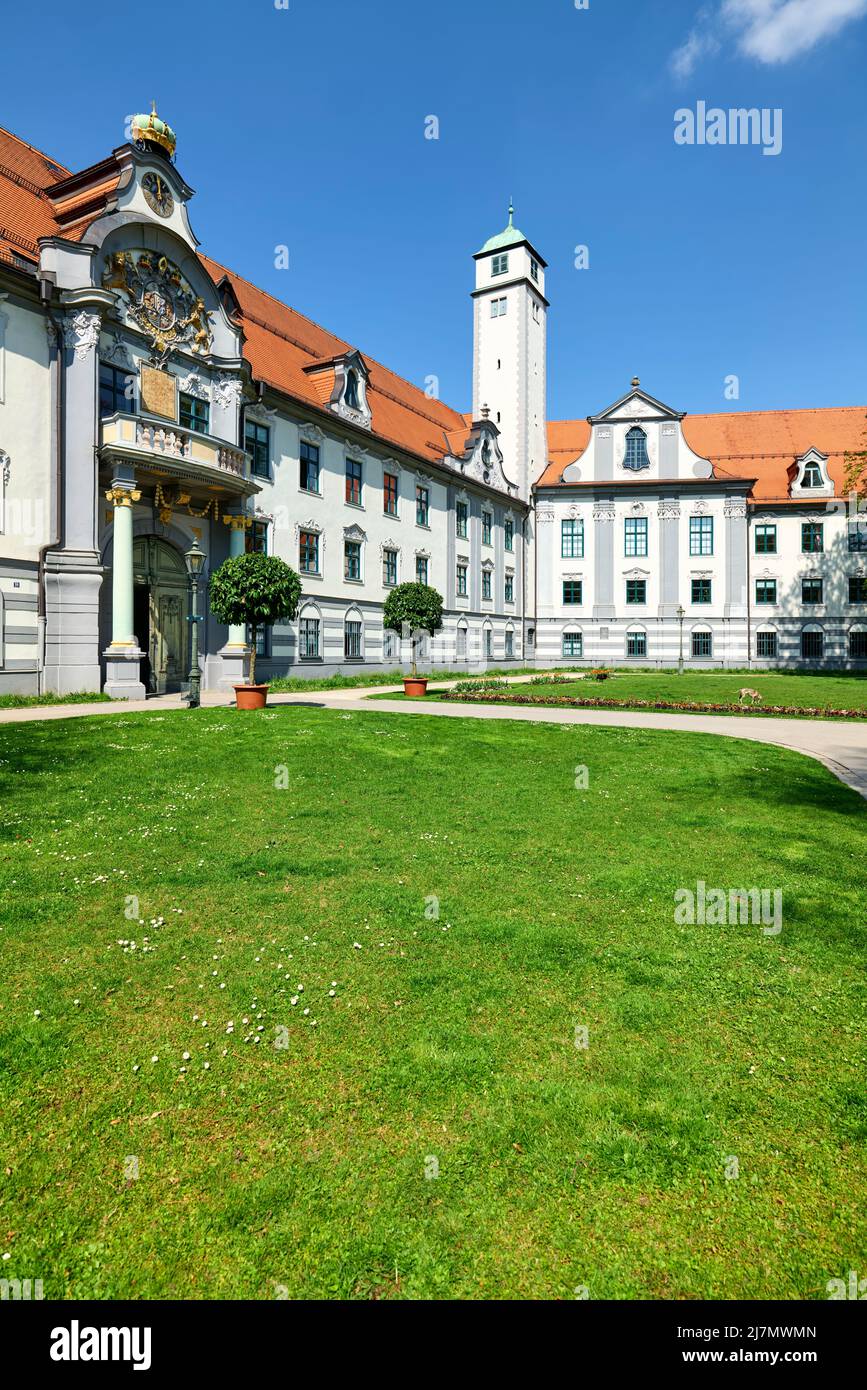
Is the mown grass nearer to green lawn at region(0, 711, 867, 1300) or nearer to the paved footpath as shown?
the paved footpath

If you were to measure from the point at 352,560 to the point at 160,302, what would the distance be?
12.8m

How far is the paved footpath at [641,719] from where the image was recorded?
1235 cm

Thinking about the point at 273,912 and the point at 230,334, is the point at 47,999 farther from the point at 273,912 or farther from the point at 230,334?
the point at 230,334

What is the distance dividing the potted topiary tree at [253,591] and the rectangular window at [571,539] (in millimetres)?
33785

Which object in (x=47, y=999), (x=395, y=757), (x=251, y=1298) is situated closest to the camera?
(x=251, y=1298)

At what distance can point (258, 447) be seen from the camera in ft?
85.4

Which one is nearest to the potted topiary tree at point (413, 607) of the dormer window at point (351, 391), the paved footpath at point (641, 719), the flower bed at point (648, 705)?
the flower bed at point (648, 705)

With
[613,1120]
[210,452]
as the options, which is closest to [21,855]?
[613,1120]

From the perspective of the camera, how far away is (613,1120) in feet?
9.62

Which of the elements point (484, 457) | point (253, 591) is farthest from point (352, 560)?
Result: point (484, 457)

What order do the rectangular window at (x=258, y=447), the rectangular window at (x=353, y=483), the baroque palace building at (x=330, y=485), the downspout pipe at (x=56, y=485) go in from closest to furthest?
the downspout pipe at (x=56, y=485) → the baroque palace building at (x=330, y=485) → the rectangular window at (x=258, y=447) → the rectangular window at (x=353, y=483)

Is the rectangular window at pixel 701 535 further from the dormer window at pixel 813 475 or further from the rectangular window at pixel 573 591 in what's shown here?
the rectangular window at pixel 573 591

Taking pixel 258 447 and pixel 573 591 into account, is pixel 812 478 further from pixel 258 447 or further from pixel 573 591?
pixel 258 447

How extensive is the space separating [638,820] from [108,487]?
18.5m
